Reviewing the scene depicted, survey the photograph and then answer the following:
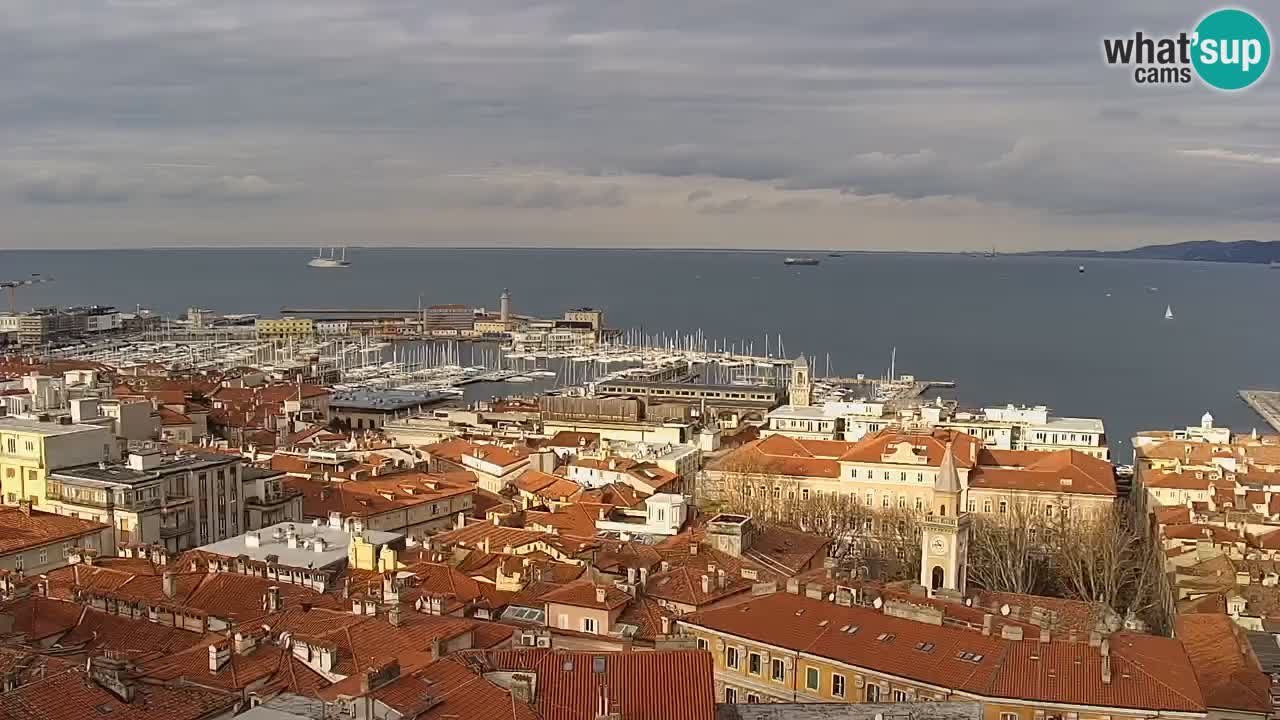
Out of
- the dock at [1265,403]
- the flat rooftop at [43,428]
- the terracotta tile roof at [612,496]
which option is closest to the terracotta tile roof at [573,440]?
the terracotta tile roof at [612,496]

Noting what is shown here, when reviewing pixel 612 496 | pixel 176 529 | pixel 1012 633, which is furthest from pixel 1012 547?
pixel 176 529

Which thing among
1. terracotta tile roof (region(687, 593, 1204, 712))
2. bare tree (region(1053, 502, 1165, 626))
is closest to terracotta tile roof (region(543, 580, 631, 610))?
terracotta tile roof (region(687, 593, 1204, 712))

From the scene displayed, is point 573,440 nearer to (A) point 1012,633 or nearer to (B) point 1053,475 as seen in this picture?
(B) point 1053,475

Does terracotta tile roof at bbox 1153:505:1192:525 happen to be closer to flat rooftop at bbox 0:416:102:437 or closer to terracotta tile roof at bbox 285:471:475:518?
terracotta tile roof at bbox 285:471:475:518

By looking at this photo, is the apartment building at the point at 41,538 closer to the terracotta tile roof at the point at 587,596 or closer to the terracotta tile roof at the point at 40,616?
the terracotta tile roof at the point at 40,616

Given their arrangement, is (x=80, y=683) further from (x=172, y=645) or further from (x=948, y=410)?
(x=948, y=410)
